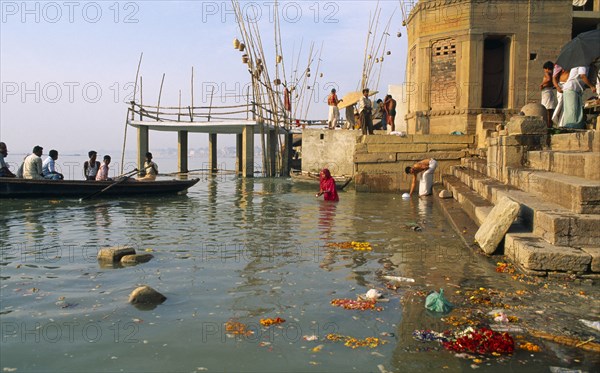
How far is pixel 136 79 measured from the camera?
24.9 metres

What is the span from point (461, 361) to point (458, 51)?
14596 mm

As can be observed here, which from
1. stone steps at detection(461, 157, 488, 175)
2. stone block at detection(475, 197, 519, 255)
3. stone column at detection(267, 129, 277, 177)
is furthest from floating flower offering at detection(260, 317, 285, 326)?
stone column at detection(267, 129, 277, 177)

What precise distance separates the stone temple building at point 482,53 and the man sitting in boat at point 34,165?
11.5m

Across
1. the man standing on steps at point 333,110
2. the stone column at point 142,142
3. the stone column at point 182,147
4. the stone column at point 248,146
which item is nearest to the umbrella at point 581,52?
the man standing on steps at point 333,110

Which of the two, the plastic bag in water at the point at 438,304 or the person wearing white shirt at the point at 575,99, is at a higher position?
the person wearing white shirt at the point at 575,99

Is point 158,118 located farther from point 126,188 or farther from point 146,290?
point 146,290

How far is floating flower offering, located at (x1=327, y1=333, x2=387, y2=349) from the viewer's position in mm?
3930

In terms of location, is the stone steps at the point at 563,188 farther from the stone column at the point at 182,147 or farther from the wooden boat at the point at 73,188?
the stone column at the point at 182,147

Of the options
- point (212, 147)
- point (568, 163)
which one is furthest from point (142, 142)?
point (568, 163)

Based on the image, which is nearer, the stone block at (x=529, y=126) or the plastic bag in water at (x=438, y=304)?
the plastic bag in water at (x=438, y=304)

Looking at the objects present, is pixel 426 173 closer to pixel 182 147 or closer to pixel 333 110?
pixel 333 110

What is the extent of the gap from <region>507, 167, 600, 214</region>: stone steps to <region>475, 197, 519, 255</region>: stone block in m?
0.58

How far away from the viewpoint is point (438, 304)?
4.61m

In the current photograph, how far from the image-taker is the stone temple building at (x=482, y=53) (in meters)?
16.2
